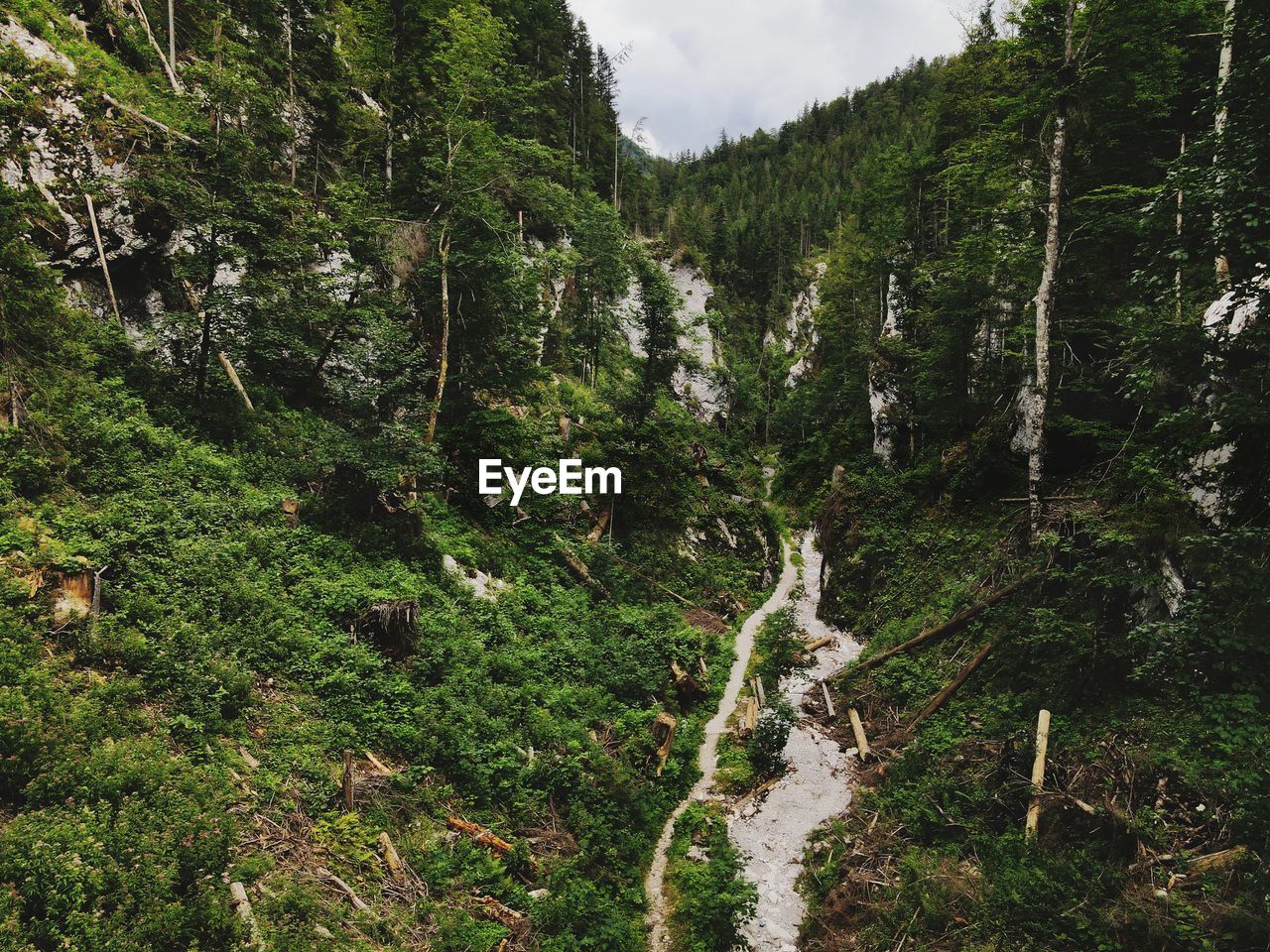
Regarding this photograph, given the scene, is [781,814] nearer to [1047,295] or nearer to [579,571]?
[579,571]

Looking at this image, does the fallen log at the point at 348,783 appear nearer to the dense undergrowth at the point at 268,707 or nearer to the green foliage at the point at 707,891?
the dense undergrowth at the point at 268,707

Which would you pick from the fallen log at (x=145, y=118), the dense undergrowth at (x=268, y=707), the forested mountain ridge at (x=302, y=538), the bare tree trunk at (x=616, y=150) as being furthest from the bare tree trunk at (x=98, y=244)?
the bare tree trunk at (x=616, y=150)

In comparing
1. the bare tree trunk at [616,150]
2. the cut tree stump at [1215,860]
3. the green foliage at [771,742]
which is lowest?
the green foliage at [771,742]

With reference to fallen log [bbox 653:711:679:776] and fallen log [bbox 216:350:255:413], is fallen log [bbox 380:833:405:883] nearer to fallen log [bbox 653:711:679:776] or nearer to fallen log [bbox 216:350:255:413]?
fallen log [bbox 653:711:679:776]

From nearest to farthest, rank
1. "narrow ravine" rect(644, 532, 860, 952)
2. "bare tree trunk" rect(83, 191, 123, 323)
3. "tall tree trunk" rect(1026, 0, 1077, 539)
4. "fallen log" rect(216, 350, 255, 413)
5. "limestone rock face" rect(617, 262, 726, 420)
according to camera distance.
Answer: "narrow ravine" rect(644, 532, 860, 952) < "tall tree trunk" rect(1026, 0, 1077, 539) < "bare tree trunk" rect(83, 191, 123, 323) < "fallen log" rect(216, 350, 255, 413) < "limestone rock face" rect(617, 262, 726, 420)

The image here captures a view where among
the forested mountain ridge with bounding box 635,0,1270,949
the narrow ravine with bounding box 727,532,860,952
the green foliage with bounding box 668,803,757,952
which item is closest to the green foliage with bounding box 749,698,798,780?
the narrow ravine with bounding box 727,532,860,952

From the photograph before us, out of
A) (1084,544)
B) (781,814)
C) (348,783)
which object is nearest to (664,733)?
(781,814)
